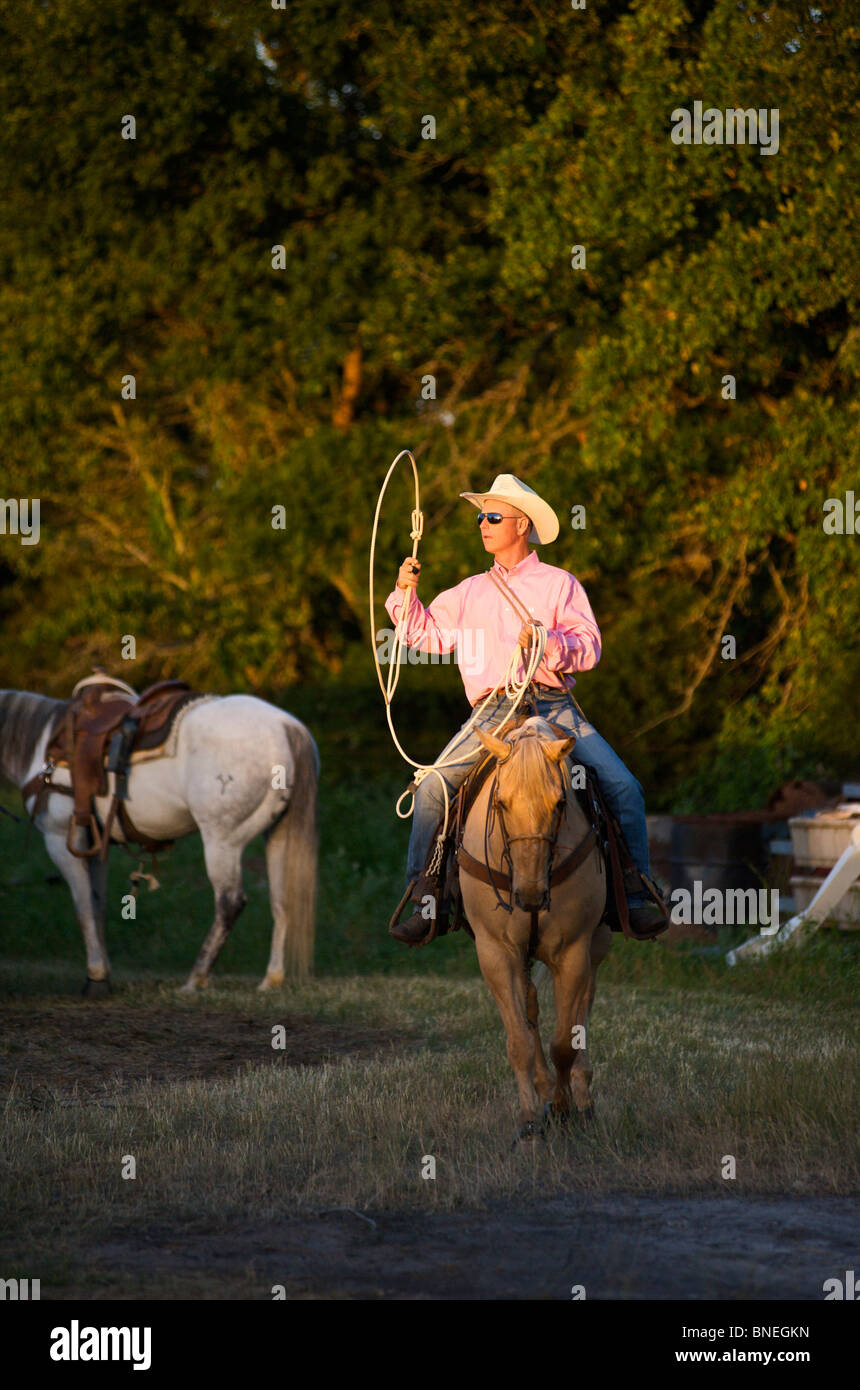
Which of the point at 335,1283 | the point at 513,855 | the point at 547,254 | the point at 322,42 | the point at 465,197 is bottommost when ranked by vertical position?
the point at 335,1283

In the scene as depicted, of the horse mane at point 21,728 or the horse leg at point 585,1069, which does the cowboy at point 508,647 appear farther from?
the horse mane at point 21,728

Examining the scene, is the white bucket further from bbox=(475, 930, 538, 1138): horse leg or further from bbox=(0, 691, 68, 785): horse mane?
bbox=(475, 930, 538, 1138): horse leg

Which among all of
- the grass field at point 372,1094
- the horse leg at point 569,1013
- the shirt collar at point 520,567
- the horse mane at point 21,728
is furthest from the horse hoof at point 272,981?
the shirt collar at point 520,567

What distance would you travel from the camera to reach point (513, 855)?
6.34 meters

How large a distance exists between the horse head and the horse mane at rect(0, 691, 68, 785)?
6726 mm

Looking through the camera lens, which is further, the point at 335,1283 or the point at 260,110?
the point at 260,110

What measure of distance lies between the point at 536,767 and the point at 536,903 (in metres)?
0.52

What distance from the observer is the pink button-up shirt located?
7066mm

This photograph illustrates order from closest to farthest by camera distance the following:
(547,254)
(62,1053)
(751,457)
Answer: (62,1053) → (547,254) → (751,457)

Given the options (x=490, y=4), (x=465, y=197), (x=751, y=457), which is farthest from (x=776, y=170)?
(x=465, y=197)

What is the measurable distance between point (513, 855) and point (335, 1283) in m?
2.02

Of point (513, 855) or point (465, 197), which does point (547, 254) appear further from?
point (513, 855)

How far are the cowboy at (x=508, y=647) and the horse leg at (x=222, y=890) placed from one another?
16.2ft

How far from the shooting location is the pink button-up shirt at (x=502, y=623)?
23.2 ft
